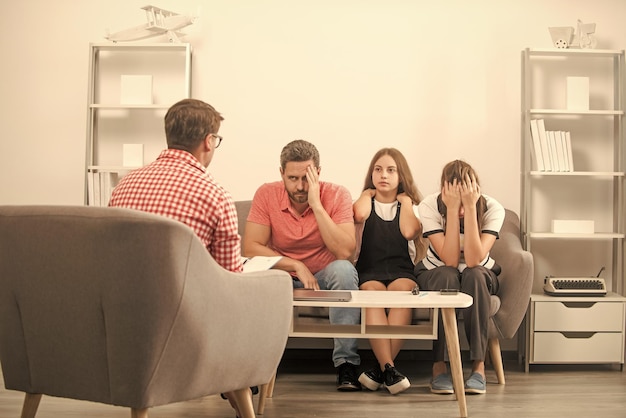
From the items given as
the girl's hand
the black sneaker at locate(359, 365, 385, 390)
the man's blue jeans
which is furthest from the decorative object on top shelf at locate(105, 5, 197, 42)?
the black sneaker at locate(359, 365, 385, 390)

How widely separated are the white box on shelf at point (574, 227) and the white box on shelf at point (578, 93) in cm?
66

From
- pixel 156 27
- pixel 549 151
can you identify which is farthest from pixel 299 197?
pixel 549 151

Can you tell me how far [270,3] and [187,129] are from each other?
2.46 m

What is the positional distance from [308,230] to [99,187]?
1.35 meters

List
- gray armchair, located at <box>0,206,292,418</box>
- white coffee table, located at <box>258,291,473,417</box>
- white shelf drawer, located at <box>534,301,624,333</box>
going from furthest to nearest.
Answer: white shelf drawer, located at <box>534,301,624,333</box>, white coffee table, located at <box>258,291,473,417</box>, gray armchair, located at <box>0,206,292,418</box>

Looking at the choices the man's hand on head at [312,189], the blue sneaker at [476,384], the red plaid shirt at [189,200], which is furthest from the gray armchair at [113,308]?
the blue sneaker at [476,384]

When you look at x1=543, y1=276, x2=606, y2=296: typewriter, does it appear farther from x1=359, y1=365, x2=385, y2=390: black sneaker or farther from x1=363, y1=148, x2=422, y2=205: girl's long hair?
x1=359, y1=365, x2=385, y2=390: black sneaker

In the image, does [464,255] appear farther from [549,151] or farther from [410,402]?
[549,151]

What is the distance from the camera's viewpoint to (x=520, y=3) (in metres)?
4.98

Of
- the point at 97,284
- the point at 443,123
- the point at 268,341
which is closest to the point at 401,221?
the point at 443,123

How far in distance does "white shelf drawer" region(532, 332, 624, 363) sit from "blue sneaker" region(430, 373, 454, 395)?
32.4 inches

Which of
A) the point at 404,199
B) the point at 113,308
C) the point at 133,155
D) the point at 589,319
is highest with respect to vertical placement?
the point at 133,155

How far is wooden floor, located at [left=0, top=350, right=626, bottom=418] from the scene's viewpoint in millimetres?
3377

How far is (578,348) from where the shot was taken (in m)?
4.43
